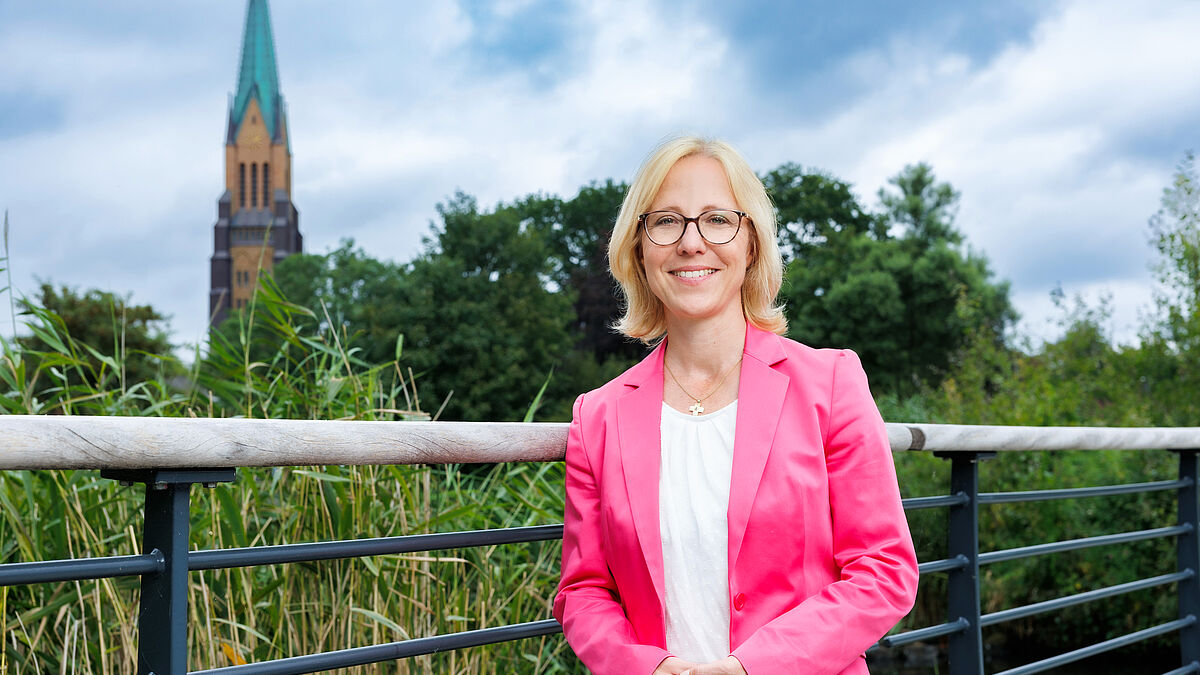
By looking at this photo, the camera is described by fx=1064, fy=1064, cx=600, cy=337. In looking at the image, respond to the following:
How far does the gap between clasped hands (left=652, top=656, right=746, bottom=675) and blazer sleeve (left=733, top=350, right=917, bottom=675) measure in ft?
0.04

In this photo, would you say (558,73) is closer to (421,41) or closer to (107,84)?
(421,41)

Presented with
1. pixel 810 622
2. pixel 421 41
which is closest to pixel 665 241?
pixel 810 622

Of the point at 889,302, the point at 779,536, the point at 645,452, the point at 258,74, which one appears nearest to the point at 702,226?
the point at 645,452

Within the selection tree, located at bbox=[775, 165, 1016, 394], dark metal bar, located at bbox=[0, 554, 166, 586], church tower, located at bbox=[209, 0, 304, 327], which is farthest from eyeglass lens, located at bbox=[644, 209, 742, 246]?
church tower, located at bbox=[209, 0, 304, 327]

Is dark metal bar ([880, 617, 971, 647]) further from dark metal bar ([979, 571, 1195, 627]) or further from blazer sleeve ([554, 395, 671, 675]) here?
blazer sleeve ([554, 395, 671, 675])

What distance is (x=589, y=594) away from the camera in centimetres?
166

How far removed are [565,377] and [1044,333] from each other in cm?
1425

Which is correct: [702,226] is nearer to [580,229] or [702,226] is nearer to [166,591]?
[166,591]

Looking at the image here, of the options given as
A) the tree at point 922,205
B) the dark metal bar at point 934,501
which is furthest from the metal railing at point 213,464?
the tree at point 922,205

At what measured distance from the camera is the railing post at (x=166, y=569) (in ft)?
4.33

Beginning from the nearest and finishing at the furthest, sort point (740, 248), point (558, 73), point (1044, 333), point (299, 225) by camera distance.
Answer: point (740, 248) → point (1044, 333) → point (558, 73) → point (299, 225)

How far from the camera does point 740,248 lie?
174 cm

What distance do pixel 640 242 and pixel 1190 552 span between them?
2.51 metres

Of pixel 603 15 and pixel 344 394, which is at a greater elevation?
pixel 603 15
